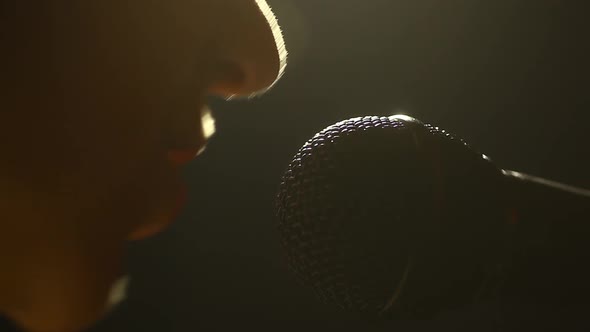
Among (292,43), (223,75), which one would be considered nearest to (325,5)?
(292,43)

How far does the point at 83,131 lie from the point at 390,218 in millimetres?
244

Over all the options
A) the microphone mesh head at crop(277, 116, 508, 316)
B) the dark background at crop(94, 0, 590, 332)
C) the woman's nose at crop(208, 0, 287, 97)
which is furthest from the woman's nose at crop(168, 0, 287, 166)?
the dark background at crop(94, 0, 590, 332)

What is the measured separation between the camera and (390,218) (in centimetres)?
43

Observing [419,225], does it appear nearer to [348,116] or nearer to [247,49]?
[247,49]

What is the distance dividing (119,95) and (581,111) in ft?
4.03

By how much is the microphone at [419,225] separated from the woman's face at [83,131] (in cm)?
19

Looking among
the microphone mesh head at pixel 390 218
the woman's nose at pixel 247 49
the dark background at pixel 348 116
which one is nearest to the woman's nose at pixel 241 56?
the woman's nose at pixel 247 49

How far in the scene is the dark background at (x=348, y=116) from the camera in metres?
1.30

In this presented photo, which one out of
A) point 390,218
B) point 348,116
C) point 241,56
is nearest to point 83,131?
point 241,56

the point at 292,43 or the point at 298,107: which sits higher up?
the point at 292,43

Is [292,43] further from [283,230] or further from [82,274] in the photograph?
[82,274]

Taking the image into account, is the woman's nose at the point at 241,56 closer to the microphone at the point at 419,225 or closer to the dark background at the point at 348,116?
the microphone at the point at 419,225

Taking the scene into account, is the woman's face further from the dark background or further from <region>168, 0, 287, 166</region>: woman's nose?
the dark background

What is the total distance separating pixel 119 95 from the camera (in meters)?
0.28
